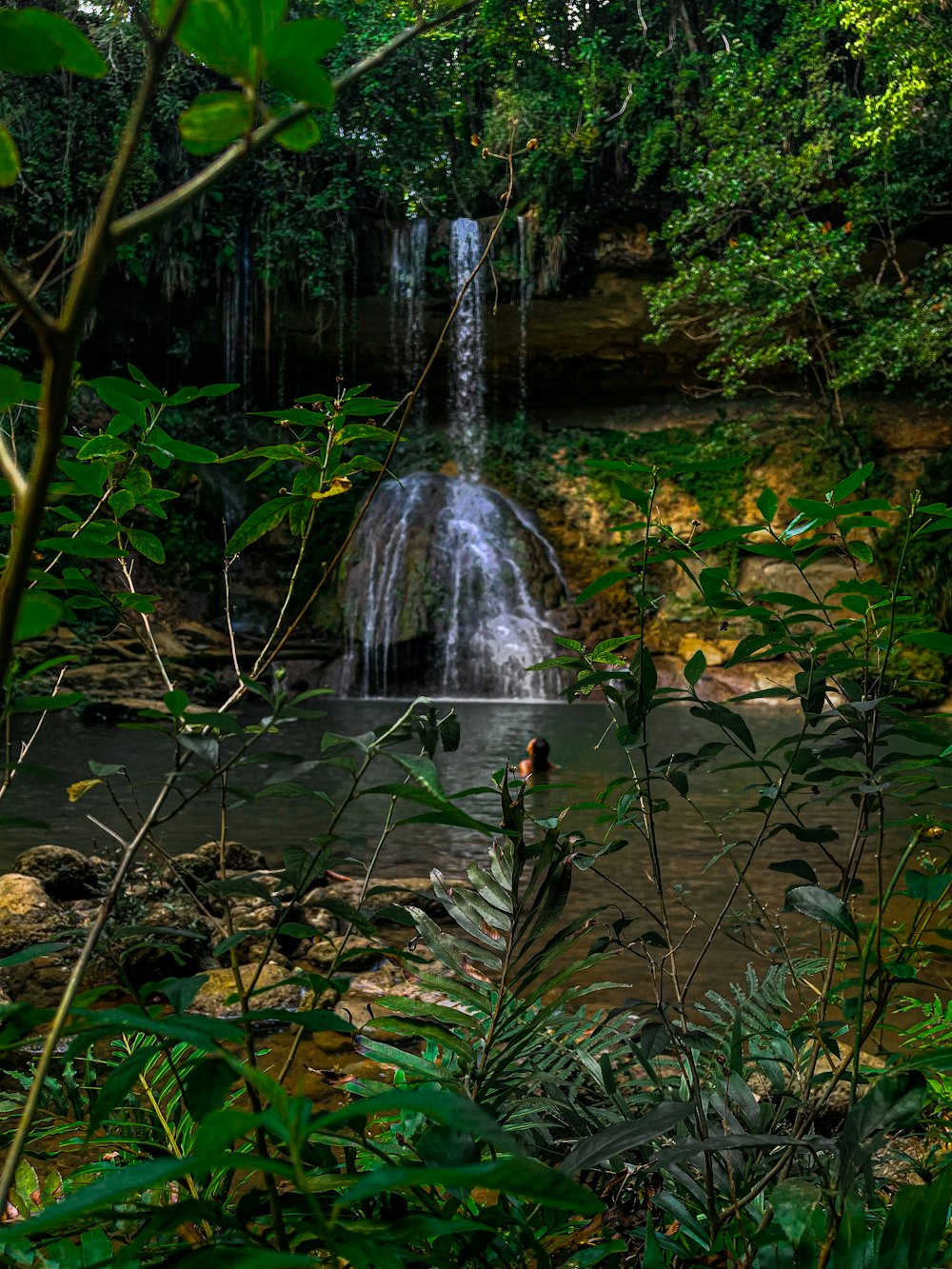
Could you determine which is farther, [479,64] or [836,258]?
[479,64]

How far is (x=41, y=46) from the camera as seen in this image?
511 mm

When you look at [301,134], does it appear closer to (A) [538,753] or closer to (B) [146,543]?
(B) [146,543]

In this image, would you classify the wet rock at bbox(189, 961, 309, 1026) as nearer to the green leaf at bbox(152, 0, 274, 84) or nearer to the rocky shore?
the rocky shore

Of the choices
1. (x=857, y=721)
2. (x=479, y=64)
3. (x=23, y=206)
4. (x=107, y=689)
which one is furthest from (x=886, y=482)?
(x=857, y=721)

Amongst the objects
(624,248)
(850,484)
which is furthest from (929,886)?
(624,248)

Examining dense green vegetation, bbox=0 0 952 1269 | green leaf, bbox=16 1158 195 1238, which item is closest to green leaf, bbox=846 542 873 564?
dense green vegetation, bbox=0 0 952 1269

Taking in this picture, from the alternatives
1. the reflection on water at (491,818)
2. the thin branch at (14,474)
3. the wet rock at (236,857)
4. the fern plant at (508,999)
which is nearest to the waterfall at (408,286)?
the reflection on water at (491,818)

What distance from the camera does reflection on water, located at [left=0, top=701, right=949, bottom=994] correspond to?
14.2ft

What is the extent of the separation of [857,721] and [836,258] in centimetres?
1430

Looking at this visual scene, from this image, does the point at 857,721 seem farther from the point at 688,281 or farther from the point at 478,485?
the point at 478,485

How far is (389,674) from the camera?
15.2 metres

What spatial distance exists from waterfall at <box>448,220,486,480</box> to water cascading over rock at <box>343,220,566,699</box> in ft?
2.09

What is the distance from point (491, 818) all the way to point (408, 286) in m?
14.3

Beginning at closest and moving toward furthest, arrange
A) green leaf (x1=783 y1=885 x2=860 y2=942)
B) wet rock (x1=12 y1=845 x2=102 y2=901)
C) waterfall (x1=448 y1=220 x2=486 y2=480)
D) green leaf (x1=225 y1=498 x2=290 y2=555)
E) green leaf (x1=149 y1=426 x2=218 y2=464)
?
1. green leaf (x1=783 y1=885 x2=860 y2=942)
2. green leaf (x1=149 y1=426 x2=218 y2=464)
3. green leaf (x1=225 y1=498 x2=290 y2=555)
4. wet rock (x1=12 y1=845 x2=102 y2=901)
5. waterfall (x1=448 y1=220 x2=486 y2=480)
